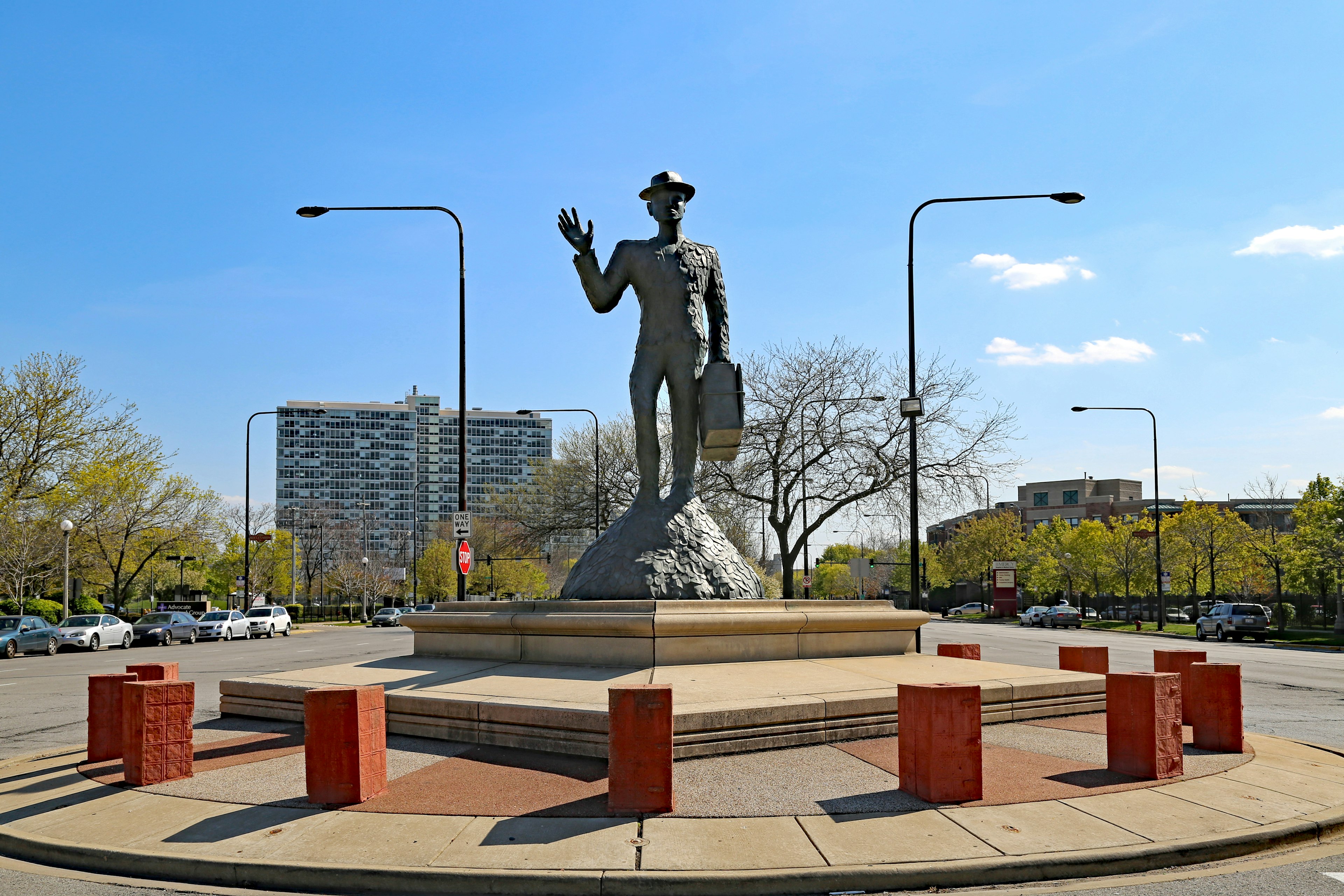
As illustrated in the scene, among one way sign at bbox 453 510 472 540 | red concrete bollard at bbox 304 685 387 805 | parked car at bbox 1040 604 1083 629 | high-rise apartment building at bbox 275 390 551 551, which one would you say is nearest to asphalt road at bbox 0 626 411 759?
one way sign at bbox 453 510 472 540

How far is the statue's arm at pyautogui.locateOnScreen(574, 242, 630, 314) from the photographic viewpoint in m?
11.9

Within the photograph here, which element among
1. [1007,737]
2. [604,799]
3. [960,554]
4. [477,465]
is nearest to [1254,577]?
[960,554]

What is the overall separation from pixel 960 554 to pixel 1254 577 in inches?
897

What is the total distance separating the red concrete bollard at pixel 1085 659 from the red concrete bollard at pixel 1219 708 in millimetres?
2992

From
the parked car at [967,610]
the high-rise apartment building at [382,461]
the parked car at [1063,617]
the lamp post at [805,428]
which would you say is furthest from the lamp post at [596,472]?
the high-rise apartment building at [382,461]

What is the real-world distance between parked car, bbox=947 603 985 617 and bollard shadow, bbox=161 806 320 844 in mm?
75685

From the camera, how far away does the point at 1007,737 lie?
859 cm

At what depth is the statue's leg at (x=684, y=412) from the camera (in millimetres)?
11836

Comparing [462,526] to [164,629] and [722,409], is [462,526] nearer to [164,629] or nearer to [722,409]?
[722,409]

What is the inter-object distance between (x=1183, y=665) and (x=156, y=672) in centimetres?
1081

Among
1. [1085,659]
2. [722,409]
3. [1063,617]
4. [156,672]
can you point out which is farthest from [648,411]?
[1063,617]

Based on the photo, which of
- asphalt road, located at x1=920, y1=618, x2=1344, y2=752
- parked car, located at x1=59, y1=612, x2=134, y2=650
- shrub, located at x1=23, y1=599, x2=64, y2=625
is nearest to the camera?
asphalt road, located at x1=920, y1=618, x2=1344, y2=752

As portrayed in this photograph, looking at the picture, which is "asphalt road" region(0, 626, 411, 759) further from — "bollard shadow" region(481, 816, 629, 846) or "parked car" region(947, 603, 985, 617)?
"parked car" region(947, 603, 985, 617)

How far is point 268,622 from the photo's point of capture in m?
45.3
